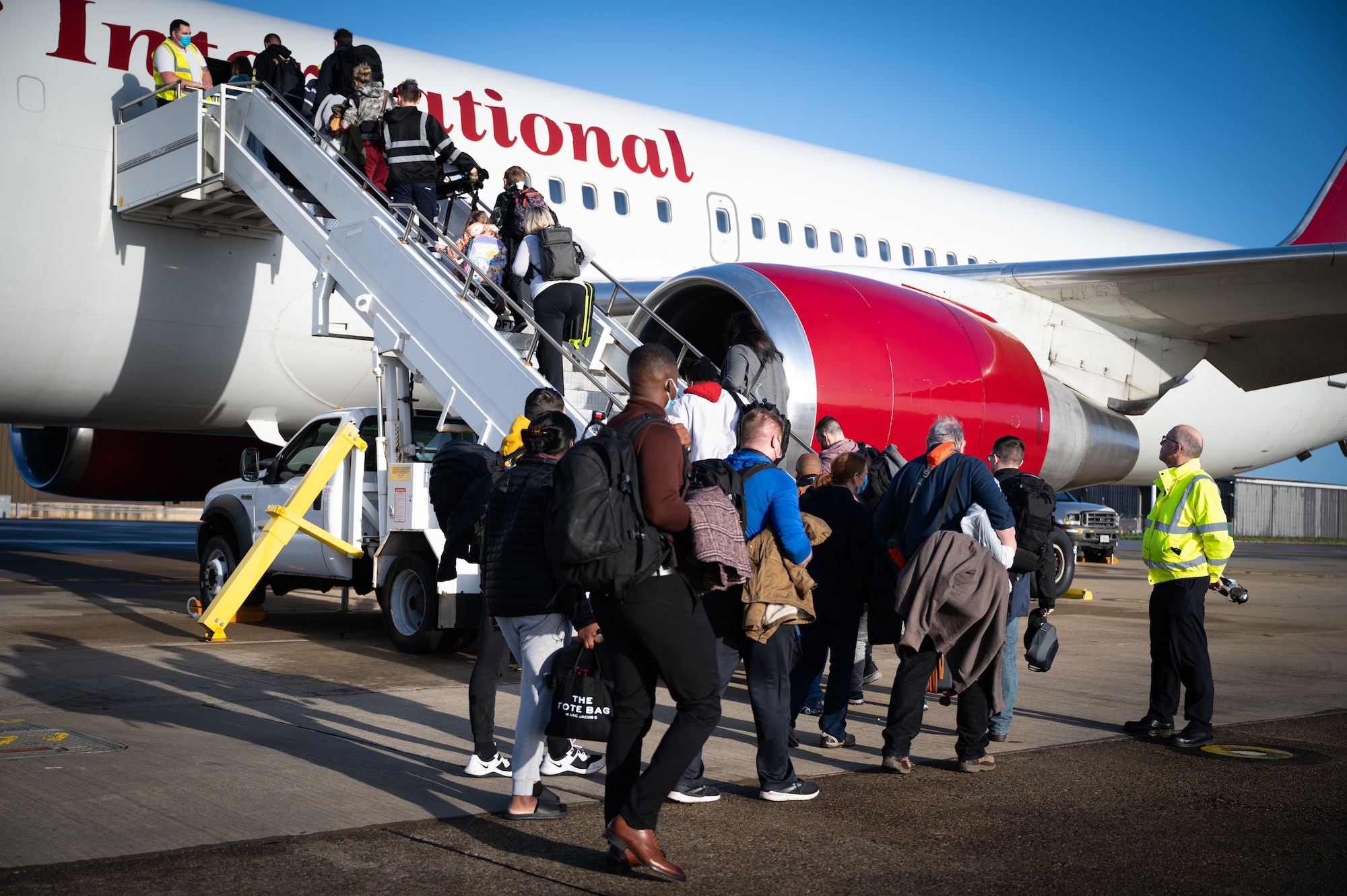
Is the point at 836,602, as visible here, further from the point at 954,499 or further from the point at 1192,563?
the point at 1192,563

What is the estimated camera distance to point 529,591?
4.09 meters

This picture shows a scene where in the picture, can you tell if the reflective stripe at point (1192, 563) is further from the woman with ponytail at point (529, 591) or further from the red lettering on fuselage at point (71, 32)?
the red lettering on fuselage at point (71, 32)

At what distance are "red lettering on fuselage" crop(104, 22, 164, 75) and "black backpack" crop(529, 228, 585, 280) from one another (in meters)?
3.92

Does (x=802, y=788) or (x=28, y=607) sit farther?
(x=28, y=607)

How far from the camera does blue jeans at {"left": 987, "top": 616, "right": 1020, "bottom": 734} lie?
566 centimetres

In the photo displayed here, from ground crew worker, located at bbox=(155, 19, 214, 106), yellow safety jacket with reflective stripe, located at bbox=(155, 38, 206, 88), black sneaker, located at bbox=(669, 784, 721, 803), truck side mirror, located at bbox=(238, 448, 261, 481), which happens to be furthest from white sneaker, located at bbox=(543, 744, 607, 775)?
yellow safety jacket with reflective stripe, located at bbox=(155, 38, 206, 88)

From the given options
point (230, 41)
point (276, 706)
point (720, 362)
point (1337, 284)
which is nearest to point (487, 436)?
point (276, 706)

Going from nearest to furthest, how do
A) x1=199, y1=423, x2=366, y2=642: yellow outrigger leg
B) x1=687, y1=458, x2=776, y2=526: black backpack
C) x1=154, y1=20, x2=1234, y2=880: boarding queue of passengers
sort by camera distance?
x1=154, y1=20, x2=1234, y2=880: boarding queue of passengers
x1=687, y1=458, x2=776, y2=526: black backpack
x1=199, y1=423, x2=366, y2=642: yellow outrigger leg

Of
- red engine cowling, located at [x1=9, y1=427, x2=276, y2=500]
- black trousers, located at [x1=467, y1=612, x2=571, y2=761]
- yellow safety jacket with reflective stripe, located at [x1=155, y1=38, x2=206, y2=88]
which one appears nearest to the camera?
black trousers, located at [x1=467, y1=612, x2=571, y2=761]

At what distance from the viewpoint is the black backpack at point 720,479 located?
159 inches

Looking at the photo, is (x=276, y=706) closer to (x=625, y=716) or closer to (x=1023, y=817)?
(x=625, y=716)

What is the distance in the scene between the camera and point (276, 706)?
19.5ft

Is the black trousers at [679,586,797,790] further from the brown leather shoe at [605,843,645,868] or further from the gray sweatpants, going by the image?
the brown leather shoe at [605,843,645,868]

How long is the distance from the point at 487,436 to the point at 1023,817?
13.7ft
